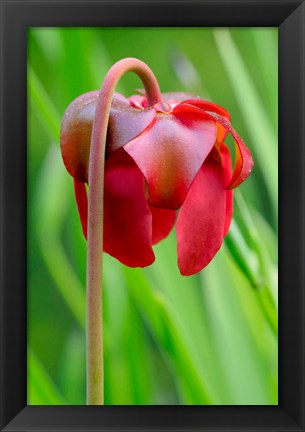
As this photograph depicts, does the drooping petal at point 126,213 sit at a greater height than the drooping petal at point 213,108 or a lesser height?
lesser

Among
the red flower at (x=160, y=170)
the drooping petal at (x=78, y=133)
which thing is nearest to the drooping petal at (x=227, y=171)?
the red flower at (x=160, y=170)

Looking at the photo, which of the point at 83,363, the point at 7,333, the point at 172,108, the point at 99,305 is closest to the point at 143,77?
the point at 172,108

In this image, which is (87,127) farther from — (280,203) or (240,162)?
(280,203)

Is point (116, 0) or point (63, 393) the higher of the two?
point (116, 0)

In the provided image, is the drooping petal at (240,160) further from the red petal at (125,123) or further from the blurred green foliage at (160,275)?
the blurred green foliage at (160,275)

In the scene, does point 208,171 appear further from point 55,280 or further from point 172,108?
point 55,280

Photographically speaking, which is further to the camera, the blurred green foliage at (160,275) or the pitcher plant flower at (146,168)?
the blurred green foliage at (160,275)

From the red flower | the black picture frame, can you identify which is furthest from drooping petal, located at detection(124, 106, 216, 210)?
the black picture frame
